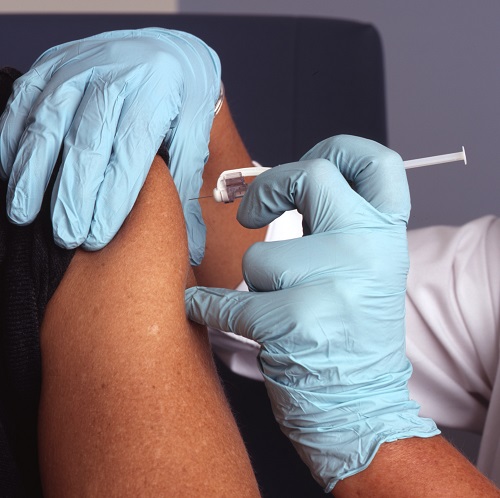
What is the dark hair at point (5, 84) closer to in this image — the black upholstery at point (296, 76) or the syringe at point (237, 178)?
the syringe at point (237, 178)

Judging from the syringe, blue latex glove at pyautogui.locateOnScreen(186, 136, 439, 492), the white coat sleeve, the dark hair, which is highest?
the dark hair

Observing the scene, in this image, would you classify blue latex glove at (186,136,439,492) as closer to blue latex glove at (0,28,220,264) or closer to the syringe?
the syringe

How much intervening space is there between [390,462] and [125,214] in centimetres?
52

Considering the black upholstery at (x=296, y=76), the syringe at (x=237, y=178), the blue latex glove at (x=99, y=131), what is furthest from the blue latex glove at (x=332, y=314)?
the black upholstery at (x=296, y=76)

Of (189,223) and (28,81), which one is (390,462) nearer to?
(189,223)

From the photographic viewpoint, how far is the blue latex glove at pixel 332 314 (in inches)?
35.6

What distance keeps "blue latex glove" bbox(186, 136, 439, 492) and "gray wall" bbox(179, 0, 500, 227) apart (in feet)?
4.36

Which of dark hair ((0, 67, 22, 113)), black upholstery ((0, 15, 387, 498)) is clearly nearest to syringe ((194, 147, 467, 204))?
dark hair ((0, 67, 22, 113))

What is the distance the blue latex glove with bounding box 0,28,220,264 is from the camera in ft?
3.26

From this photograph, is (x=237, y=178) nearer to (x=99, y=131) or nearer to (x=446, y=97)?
(x=99, y=131)

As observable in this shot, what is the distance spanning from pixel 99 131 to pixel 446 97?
1.60 meters

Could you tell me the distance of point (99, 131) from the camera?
3.30ft

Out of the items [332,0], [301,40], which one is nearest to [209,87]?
[301,40]

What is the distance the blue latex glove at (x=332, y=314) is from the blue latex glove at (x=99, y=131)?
0.21 m
